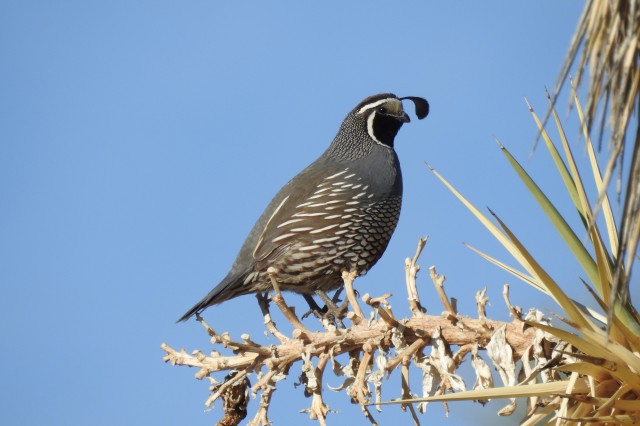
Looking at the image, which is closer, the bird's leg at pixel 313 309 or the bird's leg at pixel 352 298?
the bird's leg at pixel 352 298

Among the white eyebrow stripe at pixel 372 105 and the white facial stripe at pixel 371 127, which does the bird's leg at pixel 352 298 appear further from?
the white eyebrow stripe at pixel 372 105

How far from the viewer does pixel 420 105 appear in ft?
28.5

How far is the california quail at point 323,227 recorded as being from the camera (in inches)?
309

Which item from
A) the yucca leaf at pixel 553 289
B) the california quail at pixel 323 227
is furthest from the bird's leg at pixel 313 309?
the yucca leaf at pixel 553 289

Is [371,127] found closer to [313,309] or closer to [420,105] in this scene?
[420,105]

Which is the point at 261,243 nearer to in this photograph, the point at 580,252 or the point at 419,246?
the point at 419,246

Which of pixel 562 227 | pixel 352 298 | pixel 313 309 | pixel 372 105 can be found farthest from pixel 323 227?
pixel 562 227

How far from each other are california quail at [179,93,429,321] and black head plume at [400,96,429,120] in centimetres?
17

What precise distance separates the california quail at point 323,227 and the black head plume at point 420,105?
0.17 meters

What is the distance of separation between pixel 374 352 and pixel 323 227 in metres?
3.92

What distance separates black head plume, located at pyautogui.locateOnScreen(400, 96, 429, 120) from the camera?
8.66 meters

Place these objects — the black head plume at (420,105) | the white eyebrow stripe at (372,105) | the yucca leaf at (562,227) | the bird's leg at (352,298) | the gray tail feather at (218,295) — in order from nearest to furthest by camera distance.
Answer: the yucca leaf at (562,227), the bird's leg at (352,298), the gray tail feather at (218,295), the black head plume at (420,105), the white eyebrow stripe at (372,105)

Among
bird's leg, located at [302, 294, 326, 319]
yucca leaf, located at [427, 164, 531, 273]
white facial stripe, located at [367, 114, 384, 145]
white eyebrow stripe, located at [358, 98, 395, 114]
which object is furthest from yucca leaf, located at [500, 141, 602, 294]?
white eyebrow stripe, located at [358, 98, 395, 114]

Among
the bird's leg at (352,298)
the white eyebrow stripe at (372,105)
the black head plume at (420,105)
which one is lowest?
the bird's leg at (352,298)
